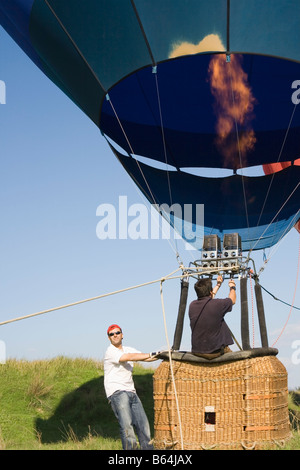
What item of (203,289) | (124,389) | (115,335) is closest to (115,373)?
(124,389)

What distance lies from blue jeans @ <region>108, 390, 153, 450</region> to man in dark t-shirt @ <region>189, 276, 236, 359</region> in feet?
2.85

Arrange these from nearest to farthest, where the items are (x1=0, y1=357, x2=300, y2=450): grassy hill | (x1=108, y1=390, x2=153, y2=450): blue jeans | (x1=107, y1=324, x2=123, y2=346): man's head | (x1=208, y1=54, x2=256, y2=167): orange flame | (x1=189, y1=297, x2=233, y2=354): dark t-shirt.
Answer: (x1=108, y1=390, x2=153, y2=450): blue jeans → (x1=107, y1=324, x2=123, y2=346): man's head → (x1=189, y1=297, x2=233, y2=354): dark t-shirt → (x1=208, y1=54, x2=256, y2=167): orange flame → (x1=0, y1=357, x2=300, y2=450): grassy hill

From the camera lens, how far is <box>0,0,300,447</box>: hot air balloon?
7.37 metres

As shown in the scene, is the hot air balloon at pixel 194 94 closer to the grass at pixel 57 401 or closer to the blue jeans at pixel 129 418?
the blue jeans at pixel 129 418

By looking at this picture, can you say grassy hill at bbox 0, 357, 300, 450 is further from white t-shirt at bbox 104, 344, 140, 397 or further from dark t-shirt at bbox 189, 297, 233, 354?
dark t-shirt at bbox 189, 297, 233, 354

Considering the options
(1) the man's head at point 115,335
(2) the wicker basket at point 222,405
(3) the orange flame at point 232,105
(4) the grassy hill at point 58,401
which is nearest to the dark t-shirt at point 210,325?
(2) the wicker basket at point 222,405

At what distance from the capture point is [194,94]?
357 inches

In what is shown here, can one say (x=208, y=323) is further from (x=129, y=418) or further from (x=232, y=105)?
(x=232, y=105)

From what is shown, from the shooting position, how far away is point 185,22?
291 inches

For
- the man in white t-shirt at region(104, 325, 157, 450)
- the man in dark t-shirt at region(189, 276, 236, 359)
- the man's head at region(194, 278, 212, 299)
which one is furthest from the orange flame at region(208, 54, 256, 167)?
the man in white t-shirt at region(104, 325, 157, 450)

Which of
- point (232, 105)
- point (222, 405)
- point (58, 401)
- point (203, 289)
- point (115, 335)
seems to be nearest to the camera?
point (115, 335)

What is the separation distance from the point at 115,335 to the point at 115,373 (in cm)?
35

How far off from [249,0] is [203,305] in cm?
360

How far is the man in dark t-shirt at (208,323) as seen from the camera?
6.16 m
